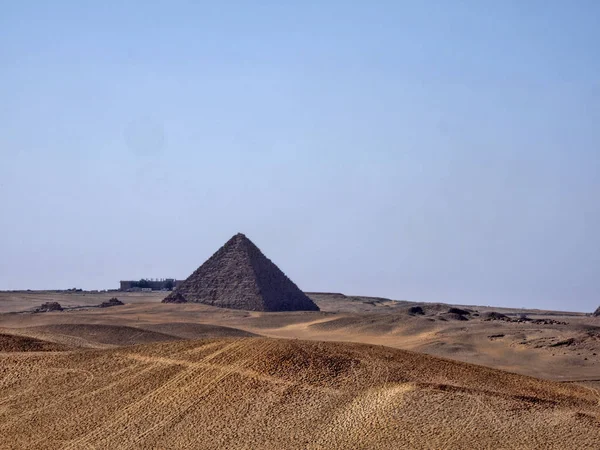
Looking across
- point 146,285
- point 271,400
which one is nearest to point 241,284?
point 271,400

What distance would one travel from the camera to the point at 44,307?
54094 millimetres

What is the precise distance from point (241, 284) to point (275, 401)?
38795 mm

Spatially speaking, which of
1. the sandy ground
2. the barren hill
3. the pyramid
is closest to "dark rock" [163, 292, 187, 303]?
the pyramid

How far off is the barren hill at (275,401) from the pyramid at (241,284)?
34.4 metres

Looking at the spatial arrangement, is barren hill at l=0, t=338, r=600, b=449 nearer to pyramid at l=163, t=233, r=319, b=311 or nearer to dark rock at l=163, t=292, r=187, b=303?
pyramid at l=163, t=233, r=319, b=311

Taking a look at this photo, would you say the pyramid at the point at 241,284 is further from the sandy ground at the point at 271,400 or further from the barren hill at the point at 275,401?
the barren hill at the point at 275,401

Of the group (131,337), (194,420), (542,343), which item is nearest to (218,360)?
(194,420)

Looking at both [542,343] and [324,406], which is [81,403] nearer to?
[324,406]

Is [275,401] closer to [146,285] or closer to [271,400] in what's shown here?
[271,400]

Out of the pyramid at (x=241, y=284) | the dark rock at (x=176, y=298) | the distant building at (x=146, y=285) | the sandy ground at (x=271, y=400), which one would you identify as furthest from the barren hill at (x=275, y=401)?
the distant building at (x=146, y=285)

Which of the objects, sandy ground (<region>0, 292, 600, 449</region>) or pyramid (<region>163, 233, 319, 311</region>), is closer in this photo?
sandy ground (<region>0, 292, 600, 449</region>)

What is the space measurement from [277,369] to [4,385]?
469 centimetres

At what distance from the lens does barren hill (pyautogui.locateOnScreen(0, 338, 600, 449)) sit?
42.7 ft

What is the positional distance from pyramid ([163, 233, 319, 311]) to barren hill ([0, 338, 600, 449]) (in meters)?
34.4
